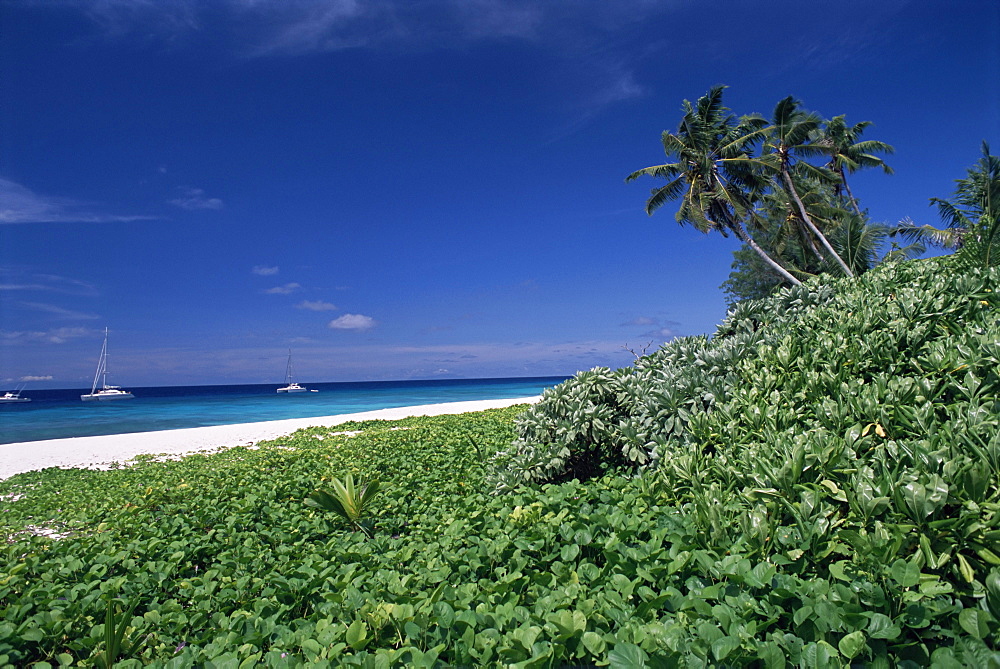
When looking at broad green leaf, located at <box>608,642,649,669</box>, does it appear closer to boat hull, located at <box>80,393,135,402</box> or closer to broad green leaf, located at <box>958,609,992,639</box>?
broad green leaf, located at <box>958,609,992,639</box>

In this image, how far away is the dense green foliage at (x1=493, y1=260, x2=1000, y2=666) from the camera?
6.48 ft

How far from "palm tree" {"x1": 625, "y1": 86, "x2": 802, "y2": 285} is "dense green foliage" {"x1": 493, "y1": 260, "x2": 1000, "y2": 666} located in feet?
69.1

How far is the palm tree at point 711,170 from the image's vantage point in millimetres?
Result: 25266

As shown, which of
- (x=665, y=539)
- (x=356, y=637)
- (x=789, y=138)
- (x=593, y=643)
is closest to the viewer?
(x=593, y=643)

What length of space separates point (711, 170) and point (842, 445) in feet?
85.7

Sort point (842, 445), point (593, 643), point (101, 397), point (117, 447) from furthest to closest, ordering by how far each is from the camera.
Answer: point (101, 397), point (117, 447), point (842, 445), point (593, 643)

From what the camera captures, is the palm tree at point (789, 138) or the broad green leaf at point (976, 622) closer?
the broad green leaf at point (976, 622)

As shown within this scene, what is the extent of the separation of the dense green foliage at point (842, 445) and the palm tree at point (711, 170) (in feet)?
69.1

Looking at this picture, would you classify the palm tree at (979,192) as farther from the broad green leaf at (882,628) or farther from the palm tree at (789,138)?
the broad green leaf at (882,628)

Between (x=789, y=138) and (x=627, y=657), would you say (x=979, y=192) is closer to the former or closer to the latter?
(x=789, y=138)

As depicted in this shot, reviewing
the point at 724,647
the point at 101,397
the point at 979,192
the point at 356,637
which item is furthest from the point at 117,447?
the point at 101,397

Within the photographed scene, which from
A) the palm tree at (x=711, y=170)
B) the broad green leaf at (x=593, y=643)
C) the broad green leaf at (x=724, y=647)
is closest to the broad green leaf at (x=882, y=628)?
the broad green leaf at (x=724, y=647)

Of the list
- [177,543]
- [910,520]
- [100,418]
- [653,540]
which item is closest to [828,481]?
[910,520]

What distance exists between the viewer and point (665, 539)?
3092 mm
